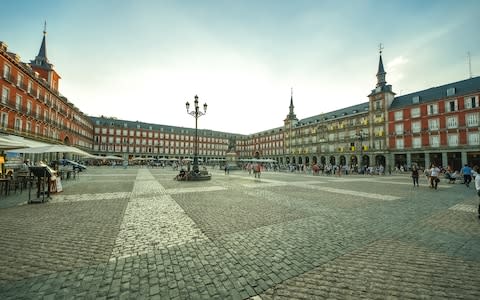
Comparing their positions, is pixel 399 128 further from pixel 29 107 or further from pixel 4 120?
pixel 29 107

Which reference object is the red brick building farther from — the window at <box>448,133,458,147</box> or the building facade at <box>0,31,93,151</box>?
the building facade at <box>0,31,93,151</box>

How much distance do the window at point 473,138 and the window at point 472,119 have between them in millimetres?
1300

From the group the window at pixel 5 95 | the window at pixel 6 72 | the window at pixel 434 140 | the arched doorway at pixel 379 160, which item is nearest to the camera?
the window at pixel 6 72

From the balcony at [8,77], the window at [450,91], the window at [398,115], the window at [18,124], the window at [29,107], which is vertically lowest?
the window at [18,124]

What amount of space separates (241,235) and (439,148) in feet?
136

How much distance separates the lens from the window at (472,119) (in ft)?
92.2

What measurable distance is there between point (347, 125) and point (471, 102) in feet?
66.4

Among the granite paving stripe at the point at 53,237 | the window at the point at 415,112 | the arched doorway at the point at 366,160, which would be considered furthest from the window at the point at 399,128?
the granite paving stripe at the point at 53,237

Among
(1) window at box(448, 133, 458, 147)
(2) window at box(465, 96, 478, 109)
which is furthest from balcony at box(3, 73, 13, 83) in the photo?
(2) window at box(465, 96, 478, 109)

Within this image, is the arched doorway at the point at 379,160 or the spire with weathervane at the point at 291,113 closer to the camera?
the arched doorway at the point at 379,160

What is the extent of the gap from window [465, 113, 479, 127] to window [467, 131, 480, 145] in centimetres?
130

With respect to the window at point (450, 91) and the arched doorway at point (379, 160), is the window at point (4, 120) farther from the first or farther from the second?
the window at point (450, 91)

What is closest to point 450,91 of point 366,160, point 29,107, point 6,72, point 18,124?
point 366,160

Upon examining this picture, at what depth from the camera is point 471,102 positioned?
28.7 meters
